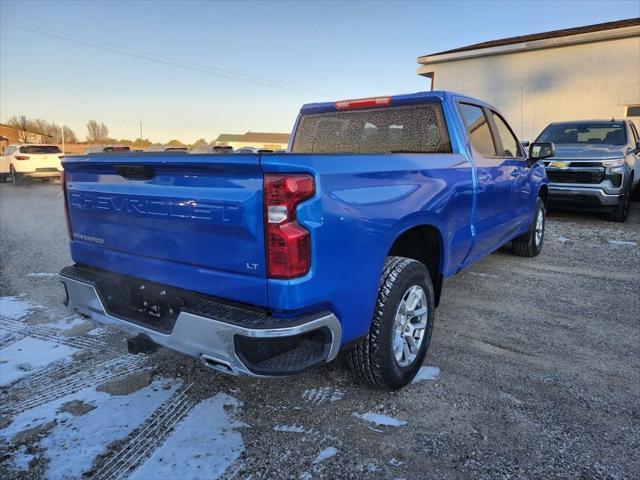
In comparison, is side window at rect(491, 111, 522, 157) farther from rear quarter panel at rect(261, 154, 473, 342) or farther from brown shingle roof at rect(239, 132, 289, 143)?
brown shingle roof at rect(239, 132, 289, 143)

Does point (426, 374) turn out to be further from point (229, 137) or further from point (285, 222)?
point (229, 137)

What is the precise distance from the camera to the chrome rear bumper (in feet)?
6.25

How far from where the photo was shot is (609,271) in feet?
17.9

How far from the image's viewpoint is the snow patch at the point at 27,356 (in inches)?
115

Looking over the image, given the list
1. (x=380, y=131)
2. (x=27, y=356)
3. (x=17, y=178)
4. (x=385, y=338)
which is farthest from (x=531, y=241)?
(x=17, y=178)

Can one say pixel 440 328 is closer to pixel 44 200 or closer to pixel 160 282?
pixel 160 282

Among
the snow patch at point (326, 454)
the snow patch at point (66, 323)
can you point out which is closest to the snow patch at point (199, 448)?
the snow patch at point (326, 454)

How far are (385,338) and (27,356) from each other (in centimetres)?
256

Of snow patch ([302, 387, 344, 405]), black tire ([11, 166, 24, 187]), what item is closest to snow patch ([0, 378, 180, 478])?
snow patch ([302, 387, 344, 405])

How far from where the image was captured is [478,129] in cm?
394

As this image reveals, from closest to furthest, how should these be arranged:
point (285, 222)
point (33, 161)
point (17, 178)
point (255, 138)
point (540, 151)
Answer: point (285, 222)
point (540, 151)
point (33, 161)
point (17, 178)
point (255, 138)

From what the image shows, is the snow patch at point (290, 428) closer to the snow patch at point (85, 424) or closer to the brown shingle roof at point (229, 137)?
the snow patch at point (85, 424)

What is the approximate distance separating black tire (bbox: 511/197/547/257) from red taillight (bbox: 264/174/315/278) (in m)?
4.74

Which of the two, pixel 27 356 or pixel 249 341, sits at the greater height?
pixel 249 341
